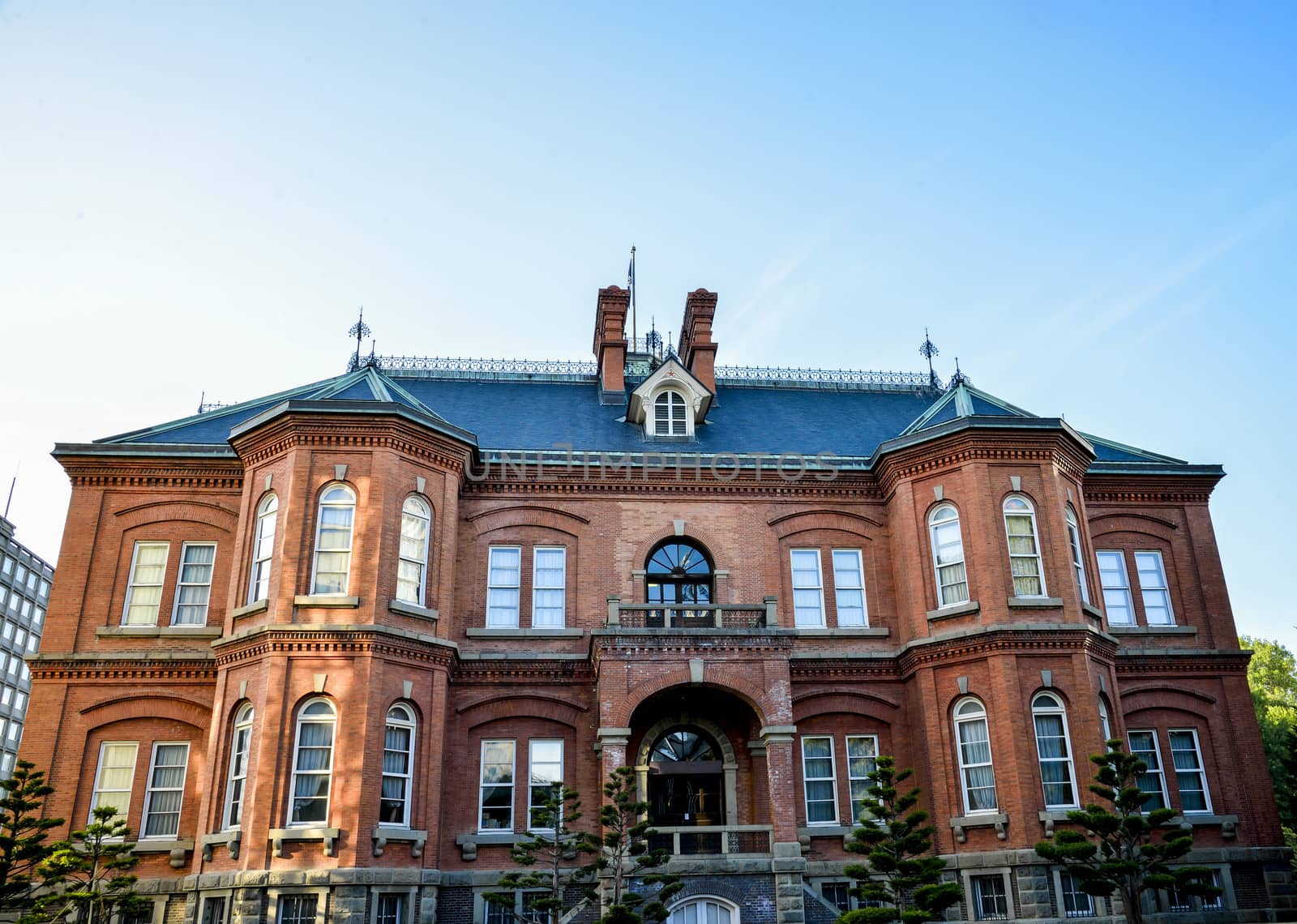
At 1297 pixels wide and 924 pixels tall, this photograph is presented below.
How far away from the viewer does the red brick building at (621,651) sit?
20.1 meters

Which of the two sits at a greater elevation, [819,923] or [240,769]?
[240,769]

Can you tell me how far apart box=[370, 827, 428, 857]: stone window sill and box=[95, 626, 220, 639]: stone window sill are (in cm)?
635

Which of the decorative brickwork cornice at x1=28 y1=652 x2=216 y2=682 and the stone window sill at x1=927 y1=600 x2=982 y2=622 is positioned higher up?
the stone window sill at x1=927 y1=600 x2=982 y2=622

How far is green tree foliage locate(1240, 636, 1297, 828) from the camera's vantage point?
29.4 m

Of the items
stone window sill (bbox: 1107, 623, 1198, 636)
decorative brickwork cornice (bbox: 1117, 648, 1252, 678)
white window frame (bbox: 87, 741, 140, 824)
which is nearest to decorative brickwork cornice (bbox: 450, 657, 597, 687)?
white window frame (bbox: 87, 741, 140, 824)

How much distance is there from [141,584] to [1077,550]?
69.2 feet

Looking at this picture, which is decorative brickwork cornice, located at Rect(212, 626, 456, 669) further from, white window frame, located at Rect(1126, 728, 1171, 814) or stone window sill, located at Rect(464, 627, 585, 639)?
white window frame, located at Rect(1126, 728, 1171, 814)

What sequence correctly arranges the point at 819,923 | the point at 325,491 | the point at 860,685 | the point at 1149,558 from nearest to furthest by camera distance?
1. the point at 819,923
2. the point at 325,491
3. the point at 860,685
4. the point at 1149,558

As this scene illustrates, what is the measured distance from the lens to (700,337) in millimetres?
29859

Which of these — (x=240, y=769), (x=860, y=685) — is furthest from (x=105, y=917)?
(x=860, y=685)

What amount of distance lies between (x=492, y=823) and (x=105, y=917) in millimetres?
7531

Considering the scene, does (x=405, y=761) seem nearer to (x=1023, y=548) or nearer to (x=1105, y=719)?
(x=1023, y=548)

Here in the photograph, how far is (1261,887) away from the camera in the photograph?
74.3 ft

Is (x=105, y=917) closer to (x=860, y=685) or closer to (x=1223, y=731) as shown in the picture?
(x=860, y=685)
